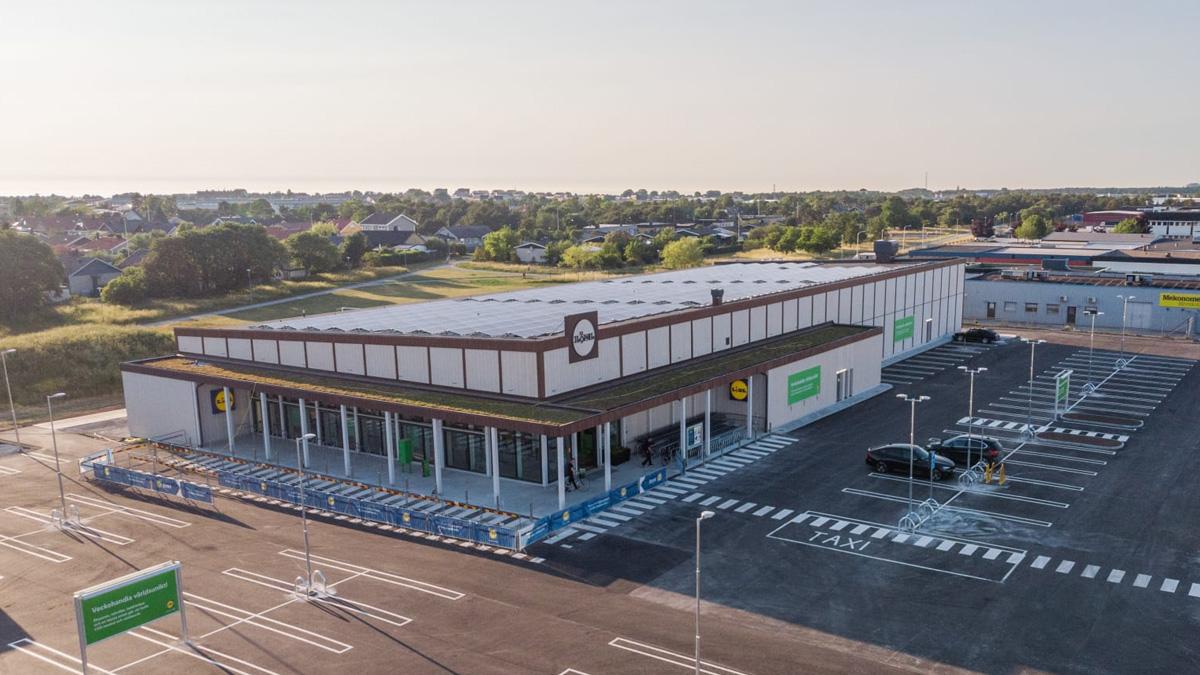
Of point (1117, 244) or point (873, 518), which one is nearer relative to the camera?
point (873, 518)

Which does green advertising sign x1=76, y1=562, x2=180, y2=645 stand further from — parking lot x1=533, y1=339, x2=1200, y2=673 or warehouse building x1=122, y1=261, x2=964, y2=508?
warehouse building x1=122, y1=261, x2=964, y2=508

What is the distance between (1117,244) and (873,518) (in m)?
126

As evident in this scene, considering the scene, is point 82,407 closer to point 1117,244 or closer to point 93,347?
point 93,347

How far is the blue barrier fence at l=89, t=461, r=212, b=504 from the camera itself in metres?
43.4

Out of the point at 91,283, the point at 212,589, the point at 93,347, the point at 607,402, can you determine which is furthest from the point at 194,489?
the point at 91,283

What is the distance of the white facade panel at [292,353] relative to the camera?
52781 millimetres

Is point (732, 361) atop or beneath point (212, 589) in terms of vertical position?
atop

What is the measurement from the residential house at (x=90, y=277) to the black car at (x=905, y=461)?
119418mm

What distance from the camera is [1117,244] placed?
460 ft

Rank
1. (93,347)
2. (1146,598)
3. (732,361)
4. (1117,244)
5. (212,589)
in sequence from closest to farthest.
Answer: (1146,598) < (212,589) < (732,361) < (93,347) < (1117,244)

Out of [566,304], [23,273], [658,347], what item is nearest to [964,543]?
[658,347]

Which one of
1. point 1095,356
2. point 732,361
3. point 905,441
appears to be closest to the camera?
point 905,441

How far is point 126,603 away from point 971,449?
128 feet

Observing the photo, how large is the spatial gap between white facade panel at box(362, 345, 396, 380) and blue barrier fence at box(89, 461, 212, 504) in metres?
10.5
